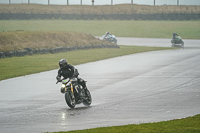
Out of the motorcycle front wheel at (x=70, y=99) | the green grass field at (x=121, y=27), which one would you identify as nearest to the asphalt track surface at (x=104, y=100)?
the motorcycle front wheel at (x=70, y=99)

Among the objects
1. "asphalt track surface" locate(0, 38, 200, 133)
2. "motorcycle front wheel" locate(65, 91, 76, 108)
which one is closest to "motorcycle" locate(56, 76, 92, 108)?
"motorcycle front wheel" locate(65, 91, 76, 108)

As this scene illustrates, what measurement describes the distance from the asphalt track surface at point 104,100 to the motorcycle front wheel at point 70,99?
221mm

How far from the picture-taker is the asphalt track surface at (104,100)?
11078 millimetres

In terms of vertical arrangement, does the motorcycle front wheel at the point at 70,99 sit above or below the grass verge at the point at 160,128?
below

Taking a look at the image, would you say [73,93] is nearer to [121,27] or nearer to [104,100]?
[104,100]

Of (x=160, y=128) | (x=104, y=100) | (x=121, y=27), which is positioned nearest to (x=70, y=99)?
(x=104, y=100)

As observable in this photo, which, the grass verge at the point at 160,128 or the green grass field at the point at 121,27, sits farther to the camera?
the green grass field at the point at 121,27

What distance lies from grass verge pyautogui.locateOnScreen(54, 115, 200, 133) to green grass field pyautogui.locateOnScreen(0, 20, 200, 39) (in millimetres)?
56055

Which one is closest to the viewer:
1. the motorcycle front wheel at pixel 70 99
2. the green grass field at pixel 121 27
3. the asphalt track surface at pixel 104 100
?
the asphalt track surface at pixel 104 100

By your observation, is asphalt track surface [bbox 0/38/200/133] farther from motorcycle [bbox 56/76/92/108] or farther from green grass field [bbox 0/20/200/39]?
green grass field [bbox 0/20/200/39]

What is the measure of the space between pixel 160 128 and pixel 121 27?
6354cm

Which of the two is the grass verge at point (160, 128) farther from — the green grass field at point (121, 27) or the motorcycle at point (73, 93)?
the green grass field at point (121, 27)

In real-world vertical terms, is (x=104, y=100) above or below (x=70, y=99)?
below

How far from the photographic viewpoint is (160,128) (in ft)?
31.0
